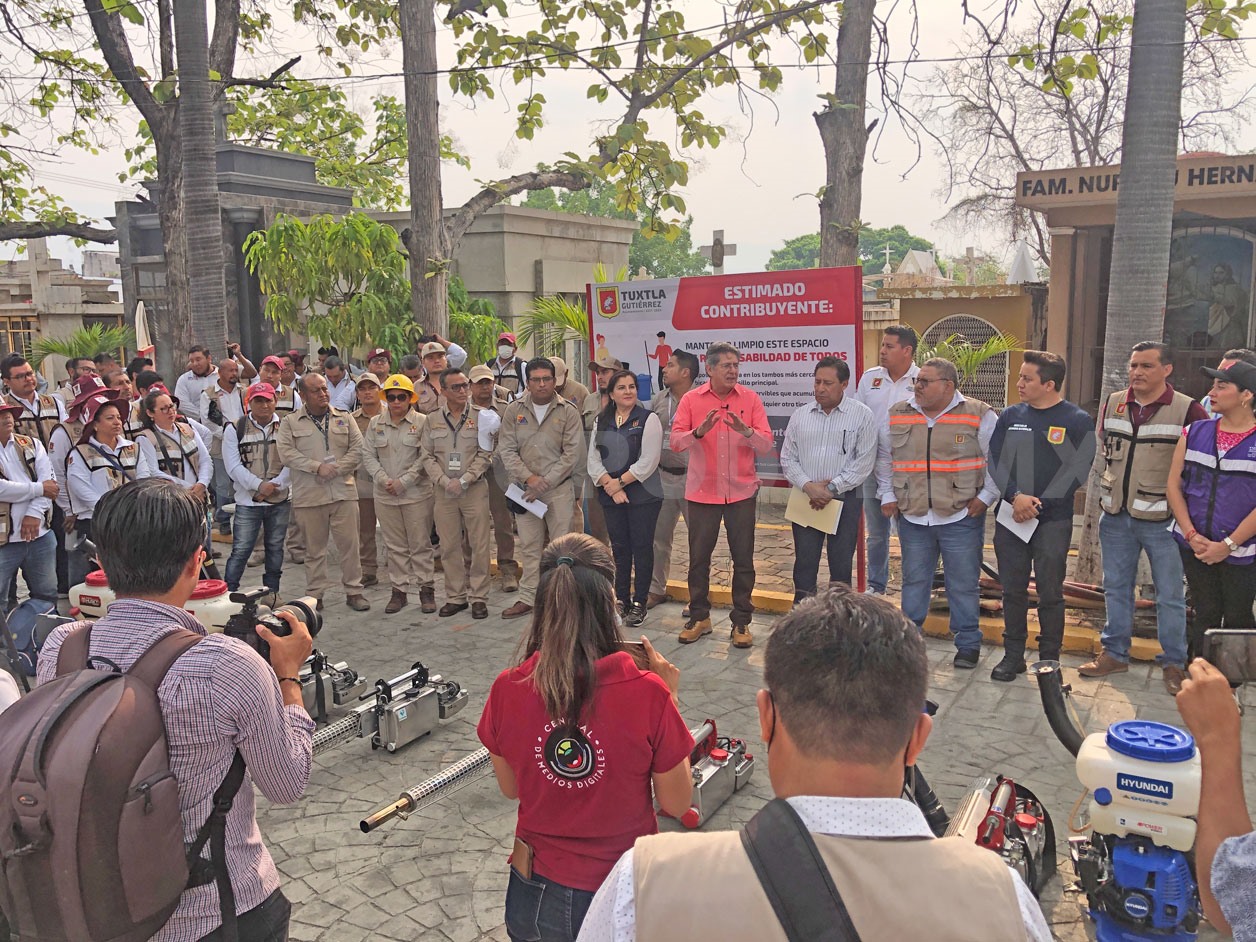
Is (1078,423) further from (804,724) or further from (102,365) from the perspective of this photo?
(102,365)

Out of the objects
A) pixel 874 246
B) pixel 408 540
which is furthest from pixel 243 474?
pixel 874 246

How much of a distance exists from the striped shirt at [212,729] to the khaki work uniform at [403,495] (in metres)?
5.69

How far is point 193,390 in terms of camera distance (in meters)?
10.6

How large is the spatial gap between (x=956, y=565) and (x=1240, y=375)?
199cm

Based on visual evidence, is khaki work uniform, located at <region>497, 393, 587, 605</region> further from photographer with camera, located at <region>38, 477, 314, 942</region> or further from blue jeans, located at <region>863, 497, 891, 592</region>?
photographer with camera, located at <region>38, 477, 314, 942</region>

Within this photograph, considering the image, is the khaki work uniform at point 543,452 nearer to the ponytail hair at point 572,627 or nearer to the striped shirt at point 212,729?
the ponytail hair at point 572,627

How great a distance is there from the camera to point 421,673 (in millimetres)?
5633

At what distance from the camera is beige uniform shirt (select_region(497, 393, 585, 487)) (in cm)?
784

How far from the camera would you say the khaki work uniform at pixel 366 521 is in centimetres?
905

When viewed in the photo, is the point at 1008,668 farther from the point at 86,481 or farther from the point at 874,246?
the point at 874,246

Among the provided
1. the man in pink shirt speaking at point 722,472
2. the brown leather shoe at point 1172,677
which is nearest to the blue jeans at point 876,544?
the man in pink shirt speaking at point 722,472

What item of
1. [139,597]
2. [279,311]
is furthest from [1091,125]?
[139,597]

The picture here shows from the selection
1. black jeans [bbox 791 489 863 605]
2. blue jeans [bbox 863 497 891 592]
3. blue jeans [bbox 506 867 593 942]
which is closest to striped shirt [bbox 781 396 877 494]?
black jeans [bbox 791 489 863 605]

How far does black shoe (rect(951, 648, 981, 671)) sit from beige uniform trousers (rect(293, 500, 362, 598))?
489cm
